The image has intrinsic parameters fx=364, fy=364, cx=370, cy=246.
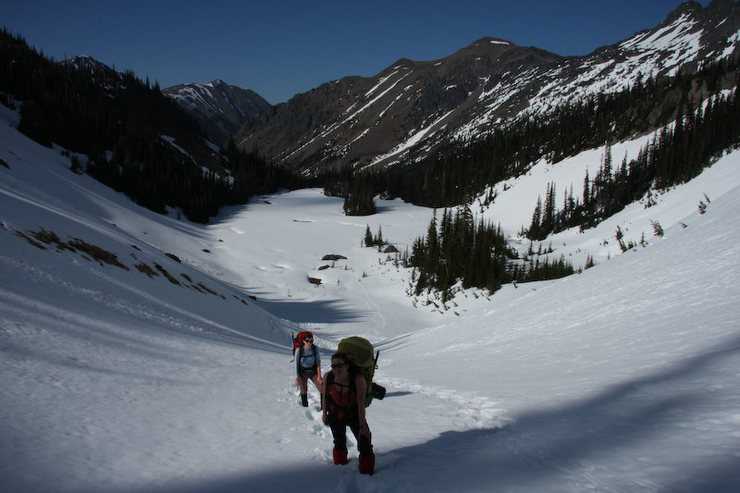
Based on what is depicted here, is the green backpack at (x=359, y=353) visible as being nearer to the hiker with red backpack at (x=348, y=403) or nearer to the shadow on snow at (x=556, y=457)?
the hiker with red backpack at (x=348, y=403)

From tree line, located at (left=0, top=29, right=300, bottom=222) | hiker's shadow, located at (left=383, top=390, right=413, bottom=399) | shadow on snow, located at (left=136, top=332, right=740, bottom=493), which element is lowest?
hiker's shadow, located at (left=383, top=390, right=413, bottom=399)

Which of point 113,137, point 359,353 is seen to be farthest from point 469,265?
point 113,137

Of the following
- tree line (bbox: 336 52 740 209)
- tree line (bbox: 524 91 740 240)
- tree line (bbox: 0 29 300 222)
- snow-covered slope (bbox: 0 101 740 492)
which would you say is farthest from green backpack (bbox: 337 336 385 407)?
tree line (bbox: 0 29 300 222)

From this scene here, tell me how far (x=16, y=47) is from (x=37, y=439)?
341 feet

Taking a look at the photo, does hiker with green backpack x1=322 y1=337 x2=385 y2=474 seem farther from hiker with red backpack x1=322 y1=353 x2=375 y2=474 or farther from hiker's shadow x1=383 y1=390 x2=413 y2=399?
hiker's shadow x1=383 y1=390 x2=413 y2=399

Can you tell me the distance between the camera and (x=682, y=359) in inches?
236

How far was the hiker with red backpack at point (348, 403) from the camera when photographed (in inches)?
151

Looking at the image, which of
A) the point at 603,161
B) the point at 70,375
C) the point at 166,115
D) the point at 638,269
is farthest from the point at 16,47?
the point at 603,161

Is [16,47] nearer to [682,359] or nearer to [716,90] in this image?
[682,359]

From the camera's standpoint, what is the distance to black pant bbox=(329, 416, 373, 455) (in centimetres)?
381

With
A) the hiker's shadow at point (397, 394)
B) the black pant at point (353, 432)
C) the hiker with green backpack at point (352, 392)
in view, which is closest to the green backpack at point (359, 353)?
the hiker with green backpack at point (352, 392)

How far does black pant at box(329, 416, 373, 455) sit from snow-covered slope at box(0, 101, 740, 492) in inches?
11.2

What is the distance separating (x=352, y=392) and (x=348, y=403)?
0.41 feet

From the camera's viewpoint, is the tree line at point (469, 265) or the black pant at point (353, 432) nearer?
the black pant at point (353, 432)
